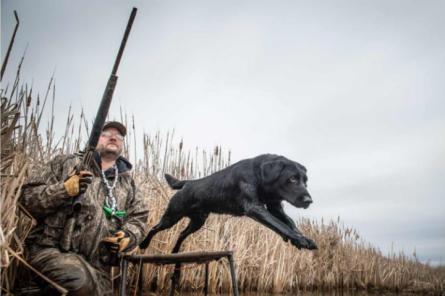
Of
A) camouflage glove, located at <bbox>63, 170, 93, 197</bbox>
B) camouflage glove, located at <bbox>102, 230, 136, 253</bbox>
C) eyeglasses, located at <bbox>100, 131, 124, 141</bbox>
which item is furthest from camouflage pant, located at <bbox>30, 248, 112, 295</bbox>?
eyeglasses, located at <bbox>100, 131, 124, 141</bbox>

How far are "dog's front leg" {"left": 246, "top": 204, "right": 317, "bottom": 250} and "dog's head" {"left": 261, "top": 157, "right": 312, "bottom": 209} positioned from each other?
20 centimetres

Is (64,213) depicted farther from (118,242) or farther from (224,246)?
(224,246)

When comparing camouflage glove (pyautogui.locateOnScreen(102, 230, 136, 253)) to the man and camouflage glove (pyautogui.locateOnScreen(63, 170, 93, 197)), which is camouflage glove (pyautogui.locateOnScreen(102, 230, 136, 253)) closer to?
the man

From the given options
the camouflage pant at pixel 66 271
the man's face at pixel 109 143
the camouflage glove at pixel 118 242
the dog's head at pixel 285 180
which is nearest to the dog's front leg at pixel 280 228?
the dog's head at pixel 285 180

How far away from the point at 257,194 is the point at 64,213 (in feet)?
6.22

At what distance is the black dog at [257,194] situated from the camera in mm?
2939

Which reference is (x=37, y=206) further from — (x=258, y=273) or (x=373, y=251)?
(x=373, y=251)

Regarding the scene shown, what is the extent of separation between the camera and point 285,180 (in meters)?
3.07

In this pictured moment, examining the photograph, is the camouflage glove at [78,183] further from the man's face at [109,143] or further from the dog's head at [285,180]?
the dog's head at [285,180]

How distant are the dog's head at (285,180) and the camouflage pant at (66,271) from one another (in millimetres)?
1797

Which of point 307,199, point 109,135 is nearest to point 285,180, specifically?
point 307,199

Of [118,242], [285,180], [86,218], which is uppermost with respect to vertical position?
[285,180]

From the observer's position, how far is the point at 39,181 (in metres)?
3.65

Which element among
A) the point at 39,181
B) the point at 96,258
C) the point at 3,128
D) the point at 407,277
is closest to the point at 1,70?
the point at 3,128
